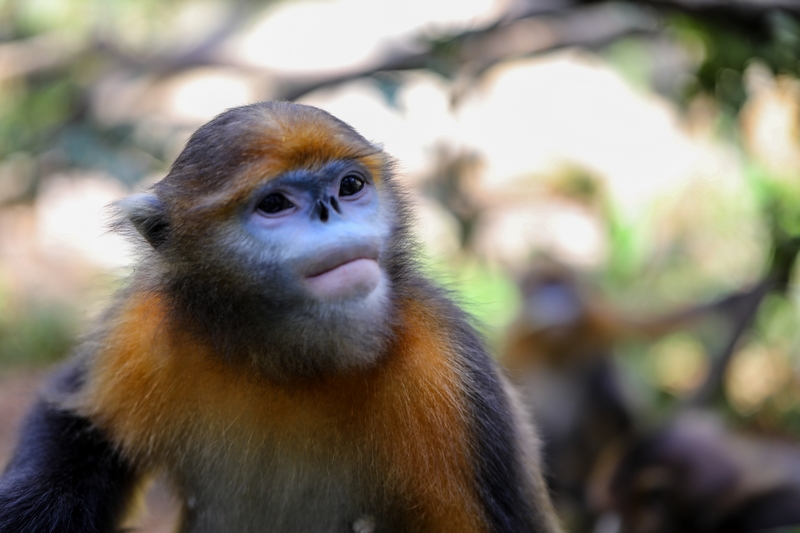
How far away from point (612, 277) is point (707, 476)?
3003 mm

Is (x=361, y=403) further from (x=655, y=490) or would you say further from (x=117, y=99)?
(x=117, y=99)

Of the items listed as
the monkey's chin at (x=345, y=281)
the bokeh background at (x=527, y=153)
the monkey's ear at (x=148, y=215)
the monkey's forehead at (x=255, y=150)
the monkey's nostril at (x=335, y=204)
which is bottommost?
the bokeh background at (x=527, y=153)

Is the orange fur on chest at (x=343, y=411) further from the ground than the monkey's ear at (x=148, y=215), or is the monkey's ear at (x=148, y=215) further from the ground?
the monkey's ear at (x=148, y=215)

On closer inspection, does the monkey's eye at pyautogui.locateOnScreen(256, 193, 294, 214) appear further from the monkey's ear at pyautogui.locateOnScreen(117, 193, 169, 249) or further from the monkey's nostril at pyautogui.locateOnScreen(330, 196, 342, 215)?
the monkey's ear at pyautogui.locateOnScreen(117, 193, 169, 249)

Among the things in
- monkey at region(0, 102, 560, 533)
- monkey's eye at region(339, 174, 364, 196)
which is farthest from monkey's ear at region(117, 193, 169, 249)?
monkey's eye at region(339, 174, 364, 196)

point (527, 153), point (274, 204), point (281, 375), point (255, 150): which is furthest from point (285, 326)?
point (527, 153)

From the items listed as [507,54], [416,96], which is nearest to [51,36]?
[416,96]

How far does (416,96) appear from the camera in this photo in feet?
25.4

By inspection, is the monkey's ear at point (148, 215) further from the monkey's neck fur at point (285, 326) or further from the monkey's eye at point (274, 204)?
the monkey's eye at point (274, 204)

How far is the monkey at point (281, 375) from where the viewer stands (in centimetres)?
202

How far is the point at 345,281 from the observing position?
1924 millimetres

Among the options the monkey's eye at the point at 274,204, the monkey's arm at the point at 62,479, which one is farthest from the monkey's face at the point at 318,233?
the monkey's arm at the point at 62,479

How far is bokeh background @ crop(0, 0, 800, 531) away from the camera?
4.71 metres

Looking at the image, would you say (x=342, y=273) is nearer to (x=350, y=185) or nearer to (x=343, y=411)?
(x=350, y=185)
